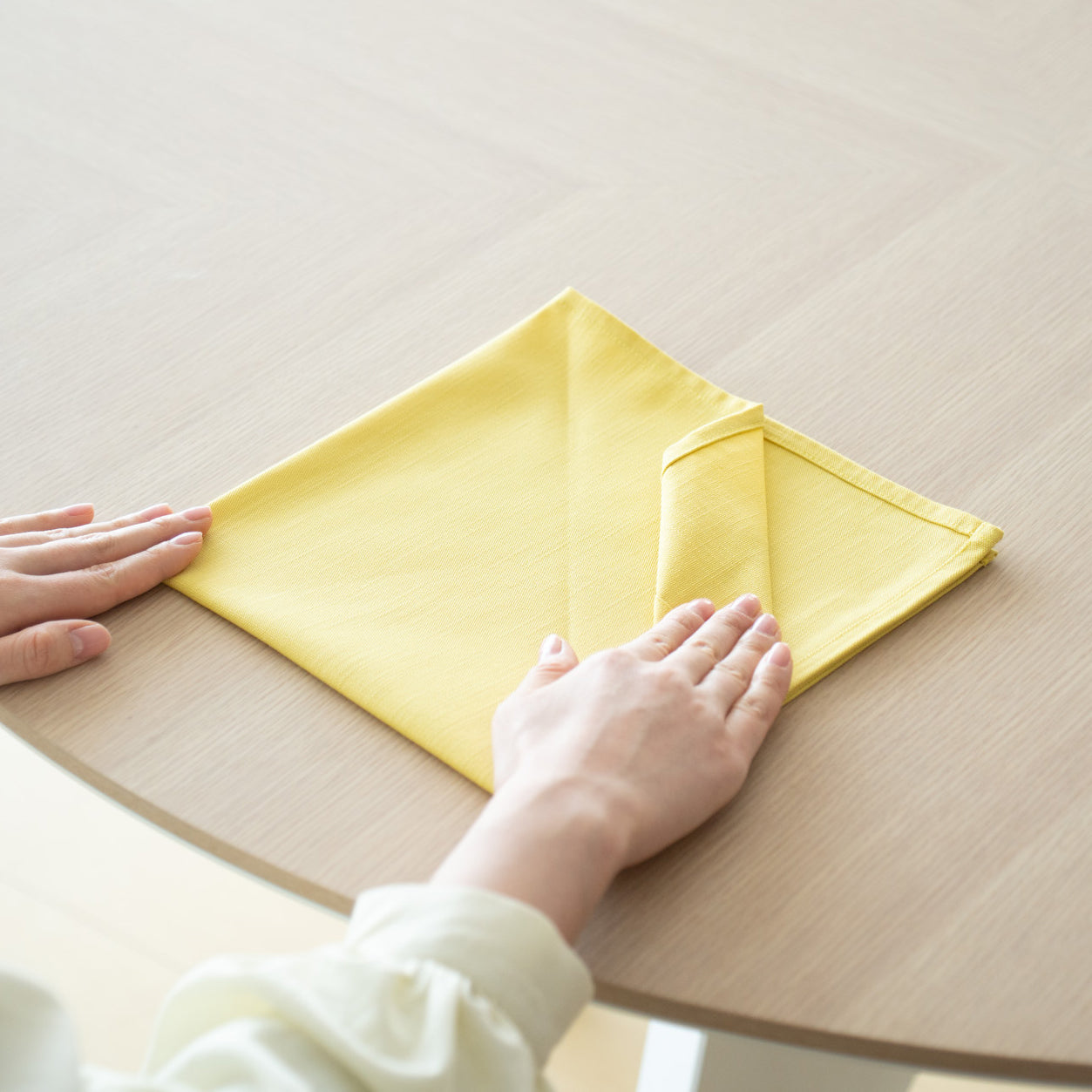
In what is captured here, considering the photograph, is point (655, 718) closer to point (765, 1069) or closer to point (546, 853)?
point (546, 853)

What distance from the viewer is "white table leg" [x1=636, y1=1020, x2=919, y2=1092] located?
0.98 metres

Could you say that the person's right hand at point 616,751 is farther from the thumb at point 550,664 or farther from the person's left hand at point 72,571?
the person's left hand at point 72,571

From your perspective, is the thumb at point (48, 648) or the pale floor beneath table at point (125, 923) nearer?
the thumb at point (48, 648)

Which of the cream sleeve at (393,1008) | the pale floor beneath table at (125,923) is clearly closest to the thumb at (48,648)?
the cream sleeve at (393,1008)

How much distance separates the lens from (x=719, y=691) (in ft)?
2.36

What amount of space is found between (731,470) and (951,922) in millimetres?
334

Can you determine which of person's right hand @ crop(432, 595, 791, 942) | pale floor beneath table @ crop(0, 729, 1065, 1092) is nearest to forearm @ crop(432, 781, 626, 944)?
person's right hand @ crop(432, 595, 791, 942)

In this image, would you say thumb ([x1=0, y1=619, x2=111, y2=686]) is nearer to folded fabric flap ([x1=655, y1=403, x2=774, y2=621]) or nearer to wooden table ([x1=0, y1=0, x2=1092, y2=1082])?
wooden table ([x1=0, y1=0, x2=1092, y2=1082])

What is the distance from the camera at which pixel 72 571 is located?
2.58 ft

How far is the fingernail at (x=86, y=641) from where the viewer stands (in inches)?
29.6

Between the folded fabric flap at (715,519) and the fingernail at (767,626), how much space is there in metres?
0.02

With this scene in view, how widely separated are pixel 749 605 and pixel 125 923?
110 centimetres

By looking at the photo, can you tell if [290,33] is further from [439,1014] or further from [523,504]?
[439,1014]

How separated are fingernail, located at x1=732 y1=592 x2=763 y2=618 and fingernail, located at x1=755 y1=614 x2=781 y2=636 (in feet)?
0.03
